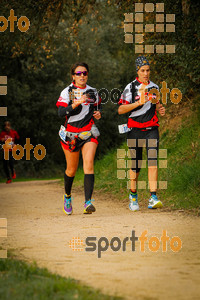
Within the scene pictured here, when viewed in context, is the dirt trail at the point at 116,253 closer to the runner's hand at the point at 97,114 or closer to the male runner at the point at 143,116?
the male runner at the point at 143,116

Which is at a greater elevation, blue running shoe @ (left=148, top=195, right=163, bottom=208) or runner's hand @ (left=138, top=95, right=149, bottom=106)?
runner's hand @ (left=138, top=95, right=149, bottom=106)

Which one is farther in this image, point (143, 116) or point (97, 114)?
point (143, 116)

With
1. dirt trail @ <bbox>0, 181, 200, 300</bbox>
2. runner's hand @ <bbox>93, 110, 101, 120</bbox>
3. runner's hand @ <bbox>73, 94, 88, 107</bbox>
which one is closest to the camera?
dirt trail @ <bbox>0, 181, 200, 300</bbox>

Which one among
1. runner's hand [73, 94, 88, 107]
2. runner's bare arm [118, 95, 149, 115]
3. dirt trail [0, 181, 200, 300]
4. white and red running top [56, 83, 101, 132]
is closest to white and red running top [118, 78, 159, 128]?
runner's bare arm [118, 95, 149, 115]

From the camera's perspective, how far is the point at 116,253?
5.98m

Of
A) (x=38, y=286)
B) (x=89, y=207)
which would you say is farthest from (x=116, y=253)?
(x=89, y=207)

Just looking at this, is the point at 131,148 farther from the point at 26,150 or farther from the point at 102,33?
the point at 102,33

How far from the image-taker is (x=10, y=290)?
4301 millimetres

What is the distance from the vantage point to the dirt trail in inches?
182

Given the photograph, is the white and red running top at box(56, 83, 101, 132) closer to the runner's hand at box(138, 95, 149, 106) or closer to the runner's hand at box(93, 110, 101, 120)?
A: the runner's hand at box(93, 110, 101, 120)

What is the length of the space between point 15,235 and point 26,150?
1037 inches

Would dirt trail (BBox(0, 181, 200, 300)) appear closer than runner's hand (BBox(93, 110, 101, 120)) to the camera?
Yes

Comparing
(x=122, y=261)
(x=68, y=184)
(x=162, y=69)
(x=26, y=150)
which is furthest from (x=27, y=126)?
(x=122, y=261)

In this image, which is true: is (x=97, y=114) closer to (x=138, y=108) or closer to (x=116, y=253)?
(x=138, y=108)
